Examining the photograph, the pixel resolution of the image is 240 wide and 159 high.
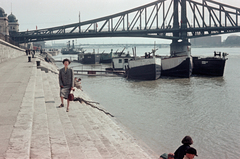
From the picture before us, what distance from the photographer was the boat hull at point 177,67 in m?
38.8

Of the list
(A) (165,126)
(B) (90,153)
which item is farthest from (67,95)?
(A) (165,126)

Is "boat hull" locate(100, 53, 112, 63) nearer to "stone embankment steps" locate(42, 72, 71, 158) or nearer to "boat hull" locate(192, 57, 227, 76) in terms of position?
"boat hull" locate(192, 57, 227, 76)

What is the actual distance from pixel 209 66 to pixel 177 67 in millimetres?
5032

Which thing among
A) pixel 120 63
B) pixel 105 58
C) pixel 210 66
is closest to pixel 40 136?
pixel 210 66

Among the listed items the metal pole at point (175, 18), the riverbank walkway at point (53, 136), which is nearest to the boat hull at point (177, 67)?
the riverbank walkway at point (53, 136)

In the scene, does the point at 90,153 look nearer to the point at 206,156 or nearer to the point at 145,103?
the point at 206,156

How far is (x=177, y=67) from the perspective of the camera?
130ft

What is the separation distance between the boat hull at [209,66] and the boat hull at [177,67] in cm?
337

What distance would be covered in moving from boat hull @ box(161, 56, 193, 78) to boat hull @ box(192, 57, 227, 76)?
3.37 metres

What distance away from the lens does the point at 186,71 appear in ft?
128

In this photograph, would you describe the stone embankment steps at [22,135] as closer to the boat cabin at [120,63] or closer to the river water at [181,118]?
the river water at [181,118]

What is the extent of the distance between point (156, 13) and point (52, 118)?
96.2m

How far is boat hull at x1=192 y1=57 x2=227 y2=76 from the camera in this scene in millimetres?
40625

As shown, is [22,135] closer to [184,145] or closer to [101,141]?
[101,141]
